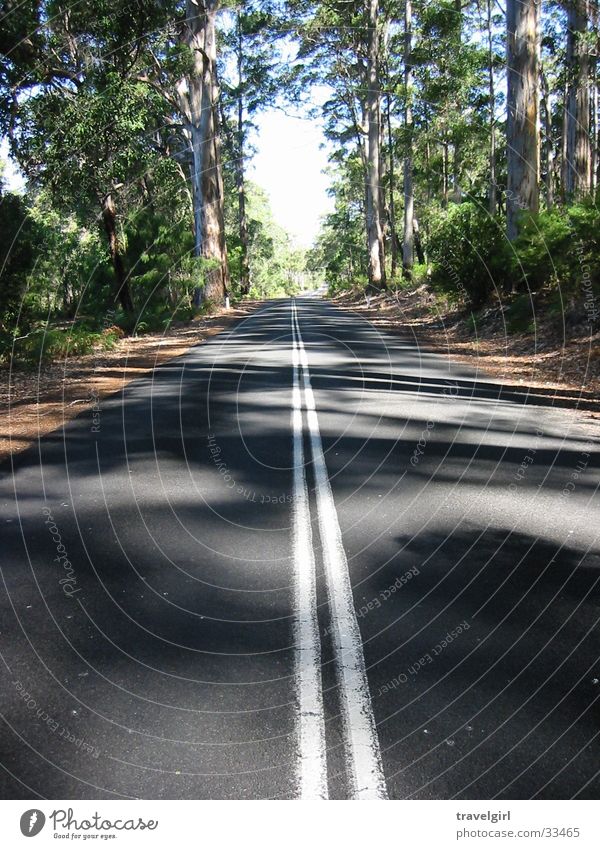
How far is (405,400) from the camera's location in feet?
39.4

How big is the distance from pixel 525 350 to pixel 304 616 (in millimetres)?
13921

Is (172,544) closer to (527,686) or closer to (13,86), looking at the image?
(527,686)

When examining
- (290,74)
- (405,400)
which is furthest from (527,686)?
(290,74)

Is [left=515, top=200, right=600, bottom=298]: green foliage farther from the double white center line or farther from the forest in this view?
the double white center line

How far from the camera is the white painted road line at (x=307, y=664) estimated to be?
3.03 m

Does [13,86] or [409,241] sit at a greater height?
[13,86]

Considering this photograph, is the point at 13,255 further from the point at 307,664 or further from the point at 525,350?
the point at 307,664

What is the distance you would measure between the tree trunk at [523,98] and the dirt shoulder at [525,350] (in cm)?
327

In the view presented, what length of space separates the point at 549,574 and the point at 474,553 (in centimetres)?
57

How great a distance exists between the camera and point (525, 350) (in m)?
17.1

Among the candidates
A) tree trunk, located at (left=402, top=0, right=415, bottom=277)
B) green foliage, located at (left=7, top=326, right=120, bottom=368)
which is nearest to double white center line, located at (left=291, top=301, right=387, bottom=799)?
green foliage, located at (left=7, top=326, right=120, bottom=368)

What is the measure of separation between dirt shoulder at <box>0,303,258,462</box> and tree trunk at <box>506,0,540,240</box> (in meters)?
10.5

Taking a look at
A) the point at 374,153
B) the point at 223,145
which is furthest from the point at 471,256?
the point at 223,145

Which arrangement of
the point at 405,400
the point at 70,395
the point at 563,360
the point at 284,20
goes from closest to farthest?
the point at 405,400
the point at 70,395
the point at 563,360
the point at 284,20
